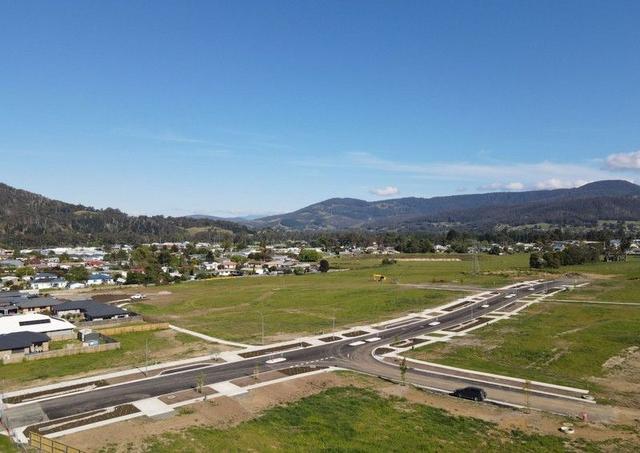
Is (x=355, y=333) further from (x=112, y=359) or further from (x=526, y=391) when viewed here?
(x=112, y=359)

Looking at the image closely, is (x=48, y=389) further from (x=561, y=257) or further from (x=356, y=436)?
(x=561, y=257)

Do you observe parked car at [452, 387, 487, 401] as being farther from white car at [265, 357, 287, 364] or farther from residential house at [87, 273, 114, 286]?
residential house at [87, 273, 114, 286]

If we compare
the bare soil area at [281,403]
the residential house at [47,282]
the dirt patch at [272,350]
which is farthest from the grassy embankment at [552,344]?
the residential house at [47,282]

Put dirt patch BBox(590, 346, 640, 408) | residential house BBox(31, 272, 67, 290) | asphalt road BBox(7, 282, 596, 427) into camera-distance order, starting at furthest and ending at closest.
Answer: residential house BBox(31, 272, 67, 290), dirt patch BBox(590, 346, 640, 408), asphalt road BBox(7, 282, 596, 427)

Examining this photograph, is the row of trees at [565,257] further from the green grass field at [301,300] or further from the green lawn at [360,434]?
the green lawn at [360,434]

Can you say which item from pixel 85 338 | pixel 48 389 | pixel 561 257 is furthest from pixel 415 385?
pixel 561 257

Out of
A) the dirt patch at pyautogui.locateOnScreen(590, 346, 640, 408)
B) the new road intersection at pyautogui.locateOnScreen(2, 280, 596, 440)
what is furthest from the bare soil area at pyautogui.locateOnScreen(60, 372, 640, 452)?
the dirt patch at pyautogui.locateOnScreen(590, 346, 640, 408)
